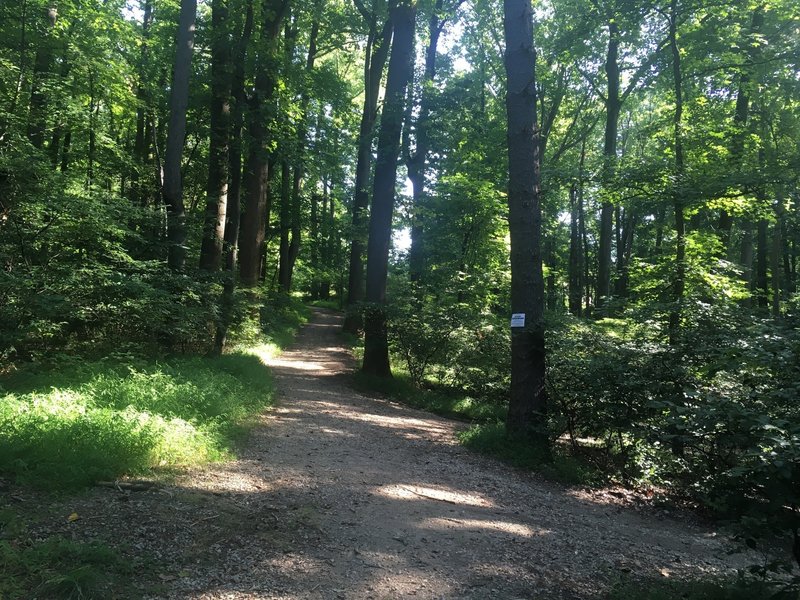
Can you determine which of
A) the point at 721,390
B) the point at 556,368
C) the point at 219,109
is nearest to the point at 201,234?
the point at 219,109

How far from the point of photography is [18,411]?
507 centimetres

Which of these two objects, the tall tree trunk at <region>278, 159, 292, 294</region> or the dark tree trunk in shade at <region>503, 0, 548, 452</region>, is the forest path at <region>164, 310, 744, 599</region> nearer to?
the dark tree trunk in shade at <region>503, 0, 548, 452</region>

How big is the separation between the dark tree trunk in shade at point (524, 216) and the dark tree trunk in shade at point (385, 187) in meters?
5.25

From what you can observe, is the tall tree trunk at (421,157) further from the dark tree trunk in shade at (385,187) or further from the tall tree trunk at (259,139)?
the tall tree trunk at (259,139)

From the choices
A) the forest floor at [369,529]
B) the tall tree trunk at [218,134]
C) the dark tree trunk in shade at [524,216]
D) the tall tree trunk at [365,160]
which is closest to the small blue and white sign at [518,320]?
the dark tree trunk in shade at [524,216]

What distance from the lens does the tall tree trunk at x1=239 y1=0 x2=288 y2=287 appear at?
43.2 ft

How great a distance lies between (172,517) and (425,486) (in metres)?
2.87

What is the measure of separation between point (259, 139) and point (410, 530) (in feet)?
39.8

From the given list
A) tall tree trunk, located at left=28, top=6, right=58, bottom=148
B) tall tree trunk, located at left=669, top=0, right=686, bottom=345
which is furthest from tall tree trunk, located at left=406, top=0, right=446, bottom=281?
tall tree trunk, located at left=28, top=6, right=58, bottom=148

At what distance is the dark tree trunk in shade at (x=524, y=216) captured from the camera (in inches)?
294

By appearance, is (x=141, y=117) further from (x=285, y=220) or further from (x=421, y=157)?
(x=421, y=157)

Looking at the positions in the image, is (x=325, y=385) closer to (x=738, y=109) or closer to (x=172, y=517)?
(x=172, y=517)

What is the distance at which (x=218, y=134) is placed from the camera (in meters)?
12.8

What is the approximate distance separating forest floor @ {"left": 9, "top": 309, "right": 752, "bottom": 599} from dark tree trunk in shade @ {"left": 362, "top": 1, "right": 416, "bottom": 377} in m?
5.29
